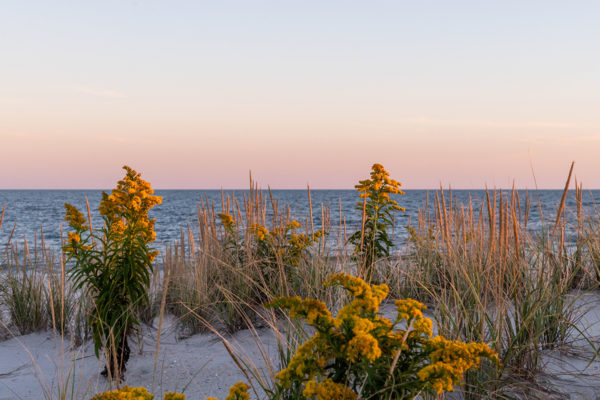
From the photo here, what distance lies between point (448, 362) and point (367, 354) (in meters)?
0.36

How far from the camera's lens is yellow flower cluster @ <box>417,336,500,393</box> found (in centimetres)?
174

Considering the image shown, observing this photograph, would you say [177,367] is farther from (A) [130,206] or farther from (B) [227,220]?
(B) [227,220]

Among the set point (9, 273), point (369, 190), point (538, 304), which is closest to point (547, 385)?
point (538, 304)

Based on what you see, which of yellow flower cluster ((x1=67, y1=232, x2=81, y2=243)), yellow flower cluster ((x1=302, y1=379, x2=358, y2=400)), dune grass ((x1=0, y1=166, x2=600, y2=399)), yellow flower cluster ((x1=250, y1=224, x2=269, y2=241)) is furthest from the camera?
yellow flower cluster ((x1=250, y1=224, x2=269, y2=241))

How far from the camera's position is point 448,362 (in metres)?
1.77

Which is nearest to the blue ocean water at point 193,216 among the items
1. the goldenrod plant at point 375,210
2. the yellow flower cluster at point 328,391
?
the goldenrod plant at point 375,210

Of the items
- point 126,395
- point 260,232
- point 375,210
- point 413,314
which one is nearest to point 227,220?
point 260,232

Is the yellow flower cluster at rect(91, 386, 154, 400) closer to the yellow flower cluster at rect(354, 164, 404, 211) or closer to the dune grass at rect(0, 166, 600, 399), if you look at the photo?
the dune grass at rect(0, 166, 600, 399)

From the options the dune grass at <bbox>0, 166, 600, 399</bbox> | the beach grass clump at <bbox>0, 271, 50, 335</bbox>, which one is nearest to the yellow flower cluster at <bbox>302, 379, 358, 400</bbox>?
the dune grass at <bbox>0, 166, 600, 399</bbox>

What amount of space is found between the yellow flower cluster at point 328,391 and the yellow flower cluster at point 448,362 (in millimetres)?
292

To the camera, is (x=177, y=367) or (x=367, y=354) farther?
(x=177, y=367)

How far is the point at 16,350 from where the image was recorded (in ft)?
14.6

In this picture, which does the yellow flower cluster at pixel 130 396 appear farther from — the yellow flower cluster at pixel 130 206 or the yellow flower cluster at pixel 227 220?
the yellow flower cluster at pixel 227 220

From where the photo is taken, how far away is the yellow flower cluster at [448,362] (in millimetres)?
1737
